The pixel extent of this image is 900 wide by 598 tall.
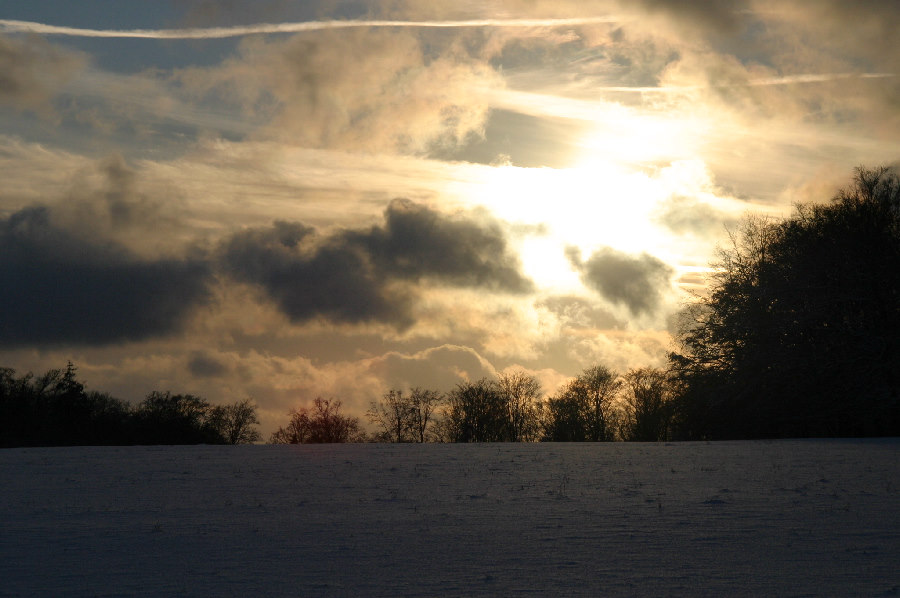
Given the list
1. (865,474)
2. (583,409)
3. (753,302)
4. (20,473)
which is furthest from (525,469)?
(583,409)

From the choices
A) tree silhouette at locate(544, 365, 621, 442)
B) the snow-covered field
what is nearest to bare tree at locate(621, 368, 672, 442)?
tree silhouette at locate(544, 365, 621, 442)

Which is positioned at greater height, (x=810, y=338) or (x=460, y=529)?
Answer: (x=810, y=338)

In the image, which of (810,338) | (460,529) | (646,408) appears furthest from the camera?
(646,408)

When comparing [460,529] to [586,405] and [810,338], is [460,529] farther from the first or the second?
[586,405]

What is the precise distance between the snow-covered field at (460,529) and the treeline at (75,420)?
42.9 m

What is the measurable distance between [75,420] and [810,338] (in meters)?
56.8

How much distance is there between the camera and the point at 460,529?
13188 mm

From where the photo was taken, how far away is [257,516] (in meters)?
14.8

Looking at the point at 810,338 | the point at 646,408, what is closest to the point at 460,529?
the point at 810,338

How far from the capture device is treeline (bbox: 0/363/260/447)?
6241 centimetres

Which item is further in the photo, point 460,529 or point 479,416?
point 479,416

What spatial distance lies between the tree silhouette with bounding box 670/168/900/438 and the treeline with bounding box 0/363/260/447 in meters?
42.8

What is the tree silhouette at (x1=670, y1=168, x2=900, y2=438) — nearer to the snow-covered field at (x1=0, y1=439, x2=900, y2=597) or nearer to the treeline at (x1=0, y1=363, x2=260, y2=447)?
the snow-covered field at (x1=0, y1=439, x2=900, y2=597)

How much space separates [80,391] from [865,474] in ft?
213
